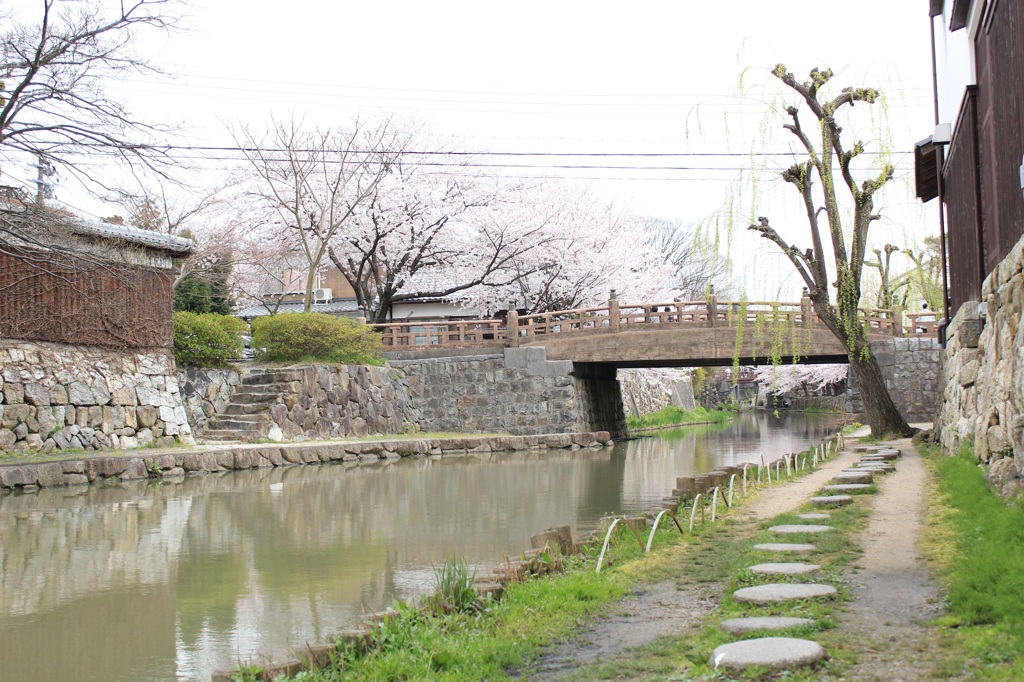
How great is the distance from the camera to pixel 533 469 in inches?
647

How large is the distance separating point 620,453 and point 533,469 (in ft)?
15.5

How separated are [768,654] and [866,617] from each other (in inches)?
36.5

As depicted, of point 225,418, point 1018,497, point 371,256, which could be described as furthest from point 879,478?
point 371,256

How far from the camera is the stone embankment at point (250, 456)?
12609 millimetres

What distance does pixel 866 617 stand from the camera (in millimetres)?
4211

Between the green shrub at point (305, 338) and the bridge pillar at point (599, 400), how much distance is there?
18.0 ft

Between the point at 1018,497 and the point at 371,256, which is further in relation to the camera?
the point at 371,256

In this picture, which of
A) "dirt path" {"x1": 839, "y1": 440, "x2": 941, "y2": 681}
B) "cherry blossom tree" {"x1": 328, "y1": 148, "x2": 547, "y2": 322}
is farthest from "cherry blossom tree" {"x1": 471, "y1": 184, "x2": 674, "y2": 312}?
"dirt path" {"x1": 839, "y1": 440, "x2": 941, "y2": 681}

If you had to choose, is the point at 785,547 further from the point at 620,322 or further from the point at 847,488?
the point at 620,322

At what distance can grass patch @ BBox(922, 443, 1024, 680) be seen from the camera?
3453 millimetres

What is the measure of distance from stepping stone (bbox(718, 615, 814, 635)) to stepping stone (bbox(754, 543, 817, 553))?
1724 mm

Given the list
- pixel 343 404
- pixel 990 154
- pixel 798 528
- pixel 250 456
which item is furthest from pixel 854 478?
pixel 343 404

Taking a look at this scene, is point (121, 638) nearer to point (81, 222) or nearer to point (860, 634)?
point (860, 634)

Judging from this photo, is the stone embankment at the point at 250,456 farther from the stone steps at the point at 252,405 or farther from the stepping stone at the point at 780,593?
the stepping stone at the point at 780,593
